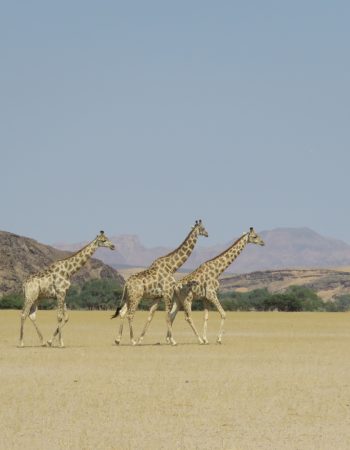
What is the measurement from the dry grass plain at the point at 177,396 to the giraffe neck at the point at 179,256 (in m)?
2.00

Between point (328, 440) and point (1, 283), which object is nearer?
point (328, 440)

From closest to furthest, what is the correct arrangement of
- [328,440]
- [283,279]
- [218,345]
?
1. [328,440]
2. [218,345]
3. [283,279]

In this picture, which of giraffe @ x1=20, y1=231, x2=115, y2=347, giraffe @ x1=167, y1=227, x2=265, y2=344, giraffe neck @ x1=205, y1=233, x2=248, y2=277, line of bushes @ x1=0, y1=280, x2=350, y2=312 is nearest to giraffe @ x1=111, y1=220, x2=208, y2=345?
giraffe @ x1=167, y1=227, x2=265, y2=344

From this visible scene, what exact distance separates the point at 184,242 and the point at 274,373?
29.8 feet

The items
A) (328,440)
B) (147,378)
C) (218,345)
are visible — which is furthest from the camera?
(218,345)

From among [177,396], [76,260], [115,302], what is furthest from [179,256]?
[115,302]

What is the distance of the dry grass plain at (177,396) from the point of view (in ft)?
38.8

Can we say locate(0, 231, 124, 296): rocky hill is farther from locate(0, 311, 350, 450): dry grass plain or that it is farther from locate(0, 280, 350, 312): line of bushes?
locate(0, 311, 350, 450): dry grass plain

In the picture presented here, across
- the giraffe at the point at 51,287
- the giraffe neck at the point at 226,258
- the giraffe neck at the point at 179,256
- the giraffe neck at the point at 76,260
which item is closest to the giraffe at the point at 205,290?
the giraffe neck at the point at 226,258

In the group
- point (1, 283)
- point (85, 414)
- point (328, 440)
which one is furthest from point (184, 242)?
point (1, 283)

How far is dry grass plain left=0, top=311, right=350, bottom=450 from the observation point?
11828mm

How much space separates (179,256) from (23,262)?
56.1 metres

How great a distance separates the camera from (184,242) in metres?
27.0

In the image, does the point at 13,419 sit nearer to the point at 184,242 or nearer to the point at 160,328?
the point at 184,242
